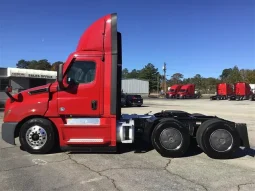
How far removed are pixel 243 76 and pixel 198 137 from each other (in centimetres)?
→ 11241

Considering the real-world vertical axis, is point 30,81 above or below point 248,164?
above

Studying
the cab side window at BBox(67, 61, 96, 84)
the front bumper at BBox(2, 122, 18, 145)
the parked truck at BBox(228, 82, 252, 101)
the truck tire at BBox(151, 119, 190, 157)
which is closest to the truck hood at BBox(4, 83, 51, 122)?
the front bumper at BBox(2, 122, 18, 145)

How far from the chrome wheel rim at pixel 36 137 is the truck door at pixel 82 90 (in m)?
0.67

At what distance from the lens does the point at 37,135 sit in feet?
25.3

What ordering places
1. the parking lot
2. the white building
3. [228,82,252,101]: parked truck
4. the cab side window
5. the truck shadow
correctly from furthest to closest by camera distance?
[228,82,252,101]: parked truck, the white building, the truck shadow, the cab side window, the parking lot

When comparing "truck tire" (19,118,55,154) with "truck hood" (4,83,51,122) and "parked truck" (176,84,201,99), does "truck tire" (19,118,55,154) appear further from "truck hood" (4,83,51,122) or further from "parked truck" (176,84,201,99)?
"parked truck" (176,84,201,99)

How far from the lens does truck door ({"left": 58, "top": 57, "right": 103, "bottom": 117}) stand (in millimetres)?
7598

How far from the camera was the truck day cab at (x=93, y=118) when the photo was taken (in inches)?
297

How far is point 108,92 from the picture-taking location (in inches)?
299

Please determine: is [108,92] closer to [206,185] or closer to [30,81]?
[206,185]

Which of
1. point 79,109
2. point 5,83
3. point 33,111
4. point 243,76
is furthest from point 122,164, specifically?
point 243,76

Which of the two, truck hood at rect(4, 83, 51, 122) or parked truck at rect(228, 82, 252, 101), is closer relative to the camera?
truck hood at rect(4, 83, 51, 122)

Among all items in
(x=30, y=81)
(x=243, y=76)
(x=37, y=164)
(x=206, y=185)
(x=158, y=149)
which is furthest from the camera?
(x=243, y=76)

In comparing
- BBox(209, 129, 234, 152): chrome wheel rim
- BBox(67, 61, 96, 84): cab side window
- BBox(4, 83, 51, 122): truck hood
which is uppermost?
BBox(67, 61, 96, 84): cab side window
